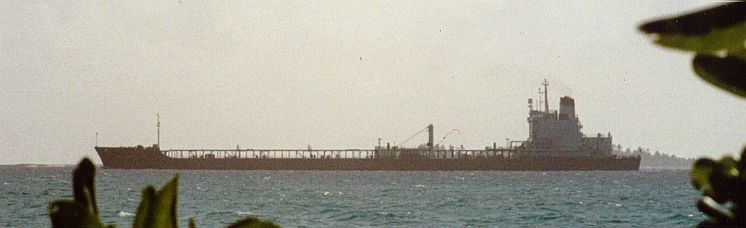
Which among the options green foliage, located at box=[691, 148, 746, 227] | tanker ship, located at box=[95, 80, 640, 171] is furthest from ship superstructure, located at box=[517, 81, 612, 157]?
green foliage, located at box=[691, 148, 746, 227]

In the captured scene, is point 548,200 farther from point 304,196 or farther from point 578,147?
point 578,147

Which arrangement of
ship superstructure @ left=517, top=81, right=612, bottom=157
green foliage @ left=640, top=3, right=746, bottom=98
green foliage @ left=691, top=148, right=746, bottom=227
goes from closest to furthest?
1. green foliage @ left=640, top=3, right=746, bottom=98
2. green foliage @ left=691, top=148, right=746, bottom=227
3. ship superstructure @ left=517, top=81, right=612, bottom=157

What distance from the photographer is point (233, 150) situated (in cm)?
14925

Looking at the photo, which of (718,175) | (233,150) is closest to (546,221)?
(718,175)

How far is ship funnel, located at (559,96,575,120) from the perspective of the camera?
407 ft

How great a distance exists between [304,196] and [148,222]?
176ft

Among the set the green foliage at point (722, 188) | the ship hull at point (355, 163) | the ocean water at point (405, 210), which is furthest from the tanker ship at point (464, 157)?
the green foliage at point (722, 188)

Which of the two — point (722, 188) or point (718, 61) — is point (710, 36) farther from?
point (722, 188)

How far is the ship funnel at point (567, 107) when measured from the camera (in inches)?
4879

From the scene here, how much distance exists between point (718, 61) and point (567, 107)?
412 ft

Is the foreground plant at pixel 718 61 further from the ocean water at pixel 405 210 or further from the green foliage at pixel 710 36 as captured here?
the ocean water at pixel 405 210

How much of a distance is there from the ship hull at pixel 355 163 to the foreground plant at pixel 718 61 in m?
125

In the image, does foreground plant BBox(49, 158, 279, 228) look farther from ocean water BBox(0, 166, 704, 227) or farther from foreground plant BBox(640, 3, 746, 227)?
ocean water BBox(0, 166, 704, 227)

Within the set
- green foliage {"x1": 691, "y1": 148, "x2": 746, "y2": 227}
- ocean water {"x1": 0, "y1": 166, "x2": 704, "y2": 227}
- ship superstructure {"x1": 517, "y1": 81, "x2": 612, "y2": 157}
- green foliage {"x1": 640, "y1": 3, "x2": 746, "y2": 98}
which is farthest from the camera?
ship superstructure {"x1": 517, "y1": 81, "x2": 612, "y2": 157}
